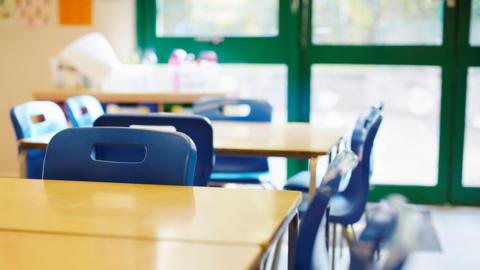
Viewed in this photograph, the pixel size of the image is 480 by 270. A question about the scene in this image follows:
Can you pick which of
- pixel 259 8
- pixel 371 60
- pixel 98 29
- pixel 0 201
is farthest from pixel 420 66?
pixel 0 201

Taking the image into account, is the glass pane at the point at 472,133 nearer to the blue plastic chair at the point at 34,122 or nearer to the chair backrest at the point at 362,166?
the chair backrest at the point at 362,166

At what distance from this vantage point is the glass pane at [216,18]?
4598 mm

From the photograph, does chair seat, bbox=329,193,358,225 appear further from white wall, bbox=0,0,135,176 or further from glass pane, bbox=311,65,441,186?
white wall, bbox=0,0,135,176

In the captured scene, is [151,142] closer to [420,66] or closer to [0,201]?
[0,201]

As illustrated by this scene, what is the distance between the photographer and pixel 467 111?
14.5 ft

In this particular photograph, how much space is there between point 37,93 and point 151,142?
281cm

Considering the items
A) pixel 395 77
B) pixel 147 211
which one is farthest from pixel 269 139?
pixel 395 77

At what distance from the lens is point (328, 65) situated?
4.54 meters

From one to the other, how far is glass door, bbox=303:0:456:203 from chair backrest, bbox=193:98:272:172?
1160 mm

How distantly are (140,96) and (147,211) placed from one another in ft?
9.42

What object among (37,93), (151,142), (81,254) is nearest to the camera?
(81,254)

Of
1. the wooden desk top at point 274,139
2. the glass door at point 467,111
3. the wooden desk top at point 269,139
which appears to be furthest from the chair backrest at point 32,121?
the glass door at point 467,111

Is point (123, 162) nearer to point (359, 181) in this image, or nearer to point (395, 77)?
point (359, 181)

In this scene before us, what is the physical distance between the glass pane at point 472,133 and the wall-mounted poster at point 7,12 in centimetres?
314
